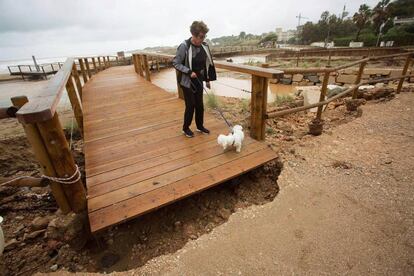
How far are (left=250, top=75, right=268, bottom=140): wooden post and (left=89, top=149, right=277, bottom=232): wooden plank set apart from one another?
19.2 inches

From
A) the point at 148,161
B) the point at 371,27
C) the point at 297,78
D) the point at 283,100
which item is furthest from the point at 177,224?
the point at 371,27

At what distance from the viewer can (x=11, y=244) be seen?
221 cm

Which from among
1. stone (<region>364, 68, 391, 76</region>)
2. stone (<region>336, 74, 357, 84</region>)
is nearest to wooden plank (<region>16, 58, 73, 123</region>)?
stone (<region>336, 74, 357, 84</region>)

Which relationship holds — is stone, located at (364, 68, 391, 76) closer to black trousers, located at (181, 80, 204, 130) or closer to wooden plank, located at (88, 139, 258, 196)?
wooden plank, located at (88, 139, 258, 196)

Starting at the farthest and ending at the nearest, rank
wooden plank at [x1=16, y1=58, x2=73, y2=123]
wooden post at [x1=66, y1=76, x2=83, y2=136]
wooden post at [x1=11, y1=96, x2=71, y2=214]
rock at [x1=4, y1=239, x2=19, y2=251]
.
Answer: wooden post at [x1=66, y1=76, x2=83, y2=136] < rock at [x1=4, y1=239, x2=19, y2=251] < wooden post at [x1=11, y1=96, x2=71, y2=214] < wooden plank at [x1=16, y1=58, x2=73, y2=123]

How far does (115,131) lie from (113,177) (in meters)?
1.45

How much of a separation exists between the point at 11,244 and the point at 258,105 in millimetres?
3205

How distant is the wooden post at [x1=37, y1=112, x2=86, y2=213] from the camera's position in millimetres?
1740

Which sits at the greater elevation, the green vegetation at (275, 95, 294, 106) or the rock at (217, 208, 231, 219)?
the rock at (217, 208, 231, 219)

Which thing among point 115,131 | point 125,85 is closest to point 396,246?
point 115,131

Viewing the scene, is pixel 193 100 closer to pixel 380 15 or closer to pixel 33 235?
pixel 33 235

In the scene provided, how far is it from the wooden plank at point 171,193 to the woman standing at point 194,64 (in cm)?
109

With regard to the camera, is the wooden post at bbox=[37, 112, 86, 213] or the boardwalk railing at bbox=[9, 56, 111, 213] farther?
the wooden post at bbox=[37, 112, 86, 213]

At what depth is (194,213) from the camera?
247cm
